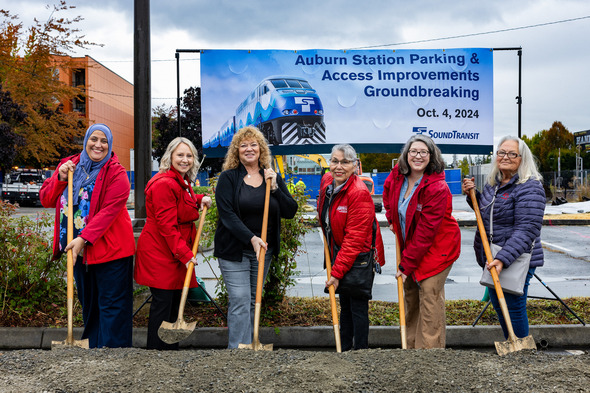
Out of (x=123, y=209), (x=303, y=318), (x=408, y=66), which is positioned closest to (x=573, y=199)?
(x=408, y=66)

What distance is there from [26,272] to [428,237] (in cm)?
391

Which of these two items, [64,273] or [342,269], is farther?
[64,273]

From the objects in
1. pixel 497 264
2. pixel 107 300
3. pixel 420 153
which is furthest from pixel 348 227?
pixel 107 300

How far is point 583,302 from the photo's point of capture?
18.9 feet

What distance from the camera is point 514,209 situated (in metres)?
3.82

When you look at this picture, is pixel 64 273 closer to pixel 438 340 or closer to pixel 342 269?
pixel 342 269

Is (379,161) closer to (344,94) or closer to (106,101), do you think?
(106,101)

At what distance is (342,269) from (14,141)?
26275 mm

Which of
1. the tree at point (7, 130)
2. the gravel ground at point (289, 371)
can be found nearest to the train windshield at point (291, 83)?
the gravel ground at point (289, 371)

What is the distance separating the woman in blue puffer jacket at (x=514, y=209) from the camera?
3.72 metres

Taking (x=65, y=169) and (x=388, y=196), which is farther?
(x=388, y=196)

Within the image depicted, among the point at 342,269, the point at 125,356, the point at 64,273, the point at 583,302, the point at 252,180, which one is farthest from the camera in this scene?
the point at 583,302

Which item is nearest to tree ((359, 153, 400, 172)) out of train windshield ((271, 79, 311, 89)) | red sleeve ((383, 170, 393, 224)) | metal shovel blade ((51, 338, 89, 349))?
train windshield ((271, 79, 311, 89))

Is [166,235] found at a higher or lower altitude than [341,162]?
lower
